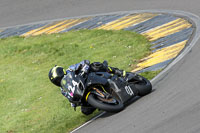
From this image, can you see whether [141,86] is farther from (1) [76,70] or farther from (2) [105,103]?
(1) [76,70]

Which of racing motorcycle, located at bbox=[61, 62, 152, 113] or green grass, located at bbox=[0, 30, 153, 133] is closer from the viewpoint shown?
racing motorcycle, located at bbox=[61, 62, 152, 113]

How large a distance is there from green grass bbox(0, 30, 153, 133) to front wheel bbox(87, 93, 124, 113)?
3.75 ft

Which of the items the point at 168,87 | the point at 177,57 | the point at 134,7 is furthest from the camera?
the point at 134,7

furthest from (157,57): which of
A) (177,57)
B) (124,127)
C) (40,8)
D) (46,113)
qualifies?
(40,8)

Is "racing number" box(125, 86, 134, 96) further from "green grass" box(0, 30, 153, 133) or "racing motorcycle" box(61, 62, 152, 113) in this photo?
"green grass" box(0, 30, 153, 133)

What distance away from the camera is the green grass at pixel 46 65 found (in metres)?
10.1

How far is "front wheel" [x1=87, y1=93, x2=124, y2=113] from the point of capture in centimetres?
805

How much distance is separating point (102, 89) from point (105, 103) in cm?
53

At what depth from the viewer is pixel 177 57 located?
11.3 m

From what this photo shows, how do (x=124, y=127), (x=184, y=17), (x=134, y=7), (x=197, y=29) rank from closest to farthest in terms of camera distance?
(x=124, y=127) < (x=197, y=29) < (x=184, y=17) < (x=134, y=7)

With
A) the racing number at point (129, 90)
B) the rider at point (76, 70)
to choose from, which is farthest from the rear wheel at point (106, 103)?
the rider at point (76, 70)

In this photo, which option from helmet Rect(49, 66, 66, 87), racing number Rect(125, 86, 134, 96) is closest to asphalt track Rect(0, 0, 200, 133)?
racing number Rect(125, 86, 134, 96)

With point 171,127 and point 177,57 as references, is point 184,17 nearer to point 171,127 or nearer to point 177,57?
point 177,57

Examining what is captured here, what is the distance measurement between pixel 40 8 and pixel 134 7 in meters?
4.77
